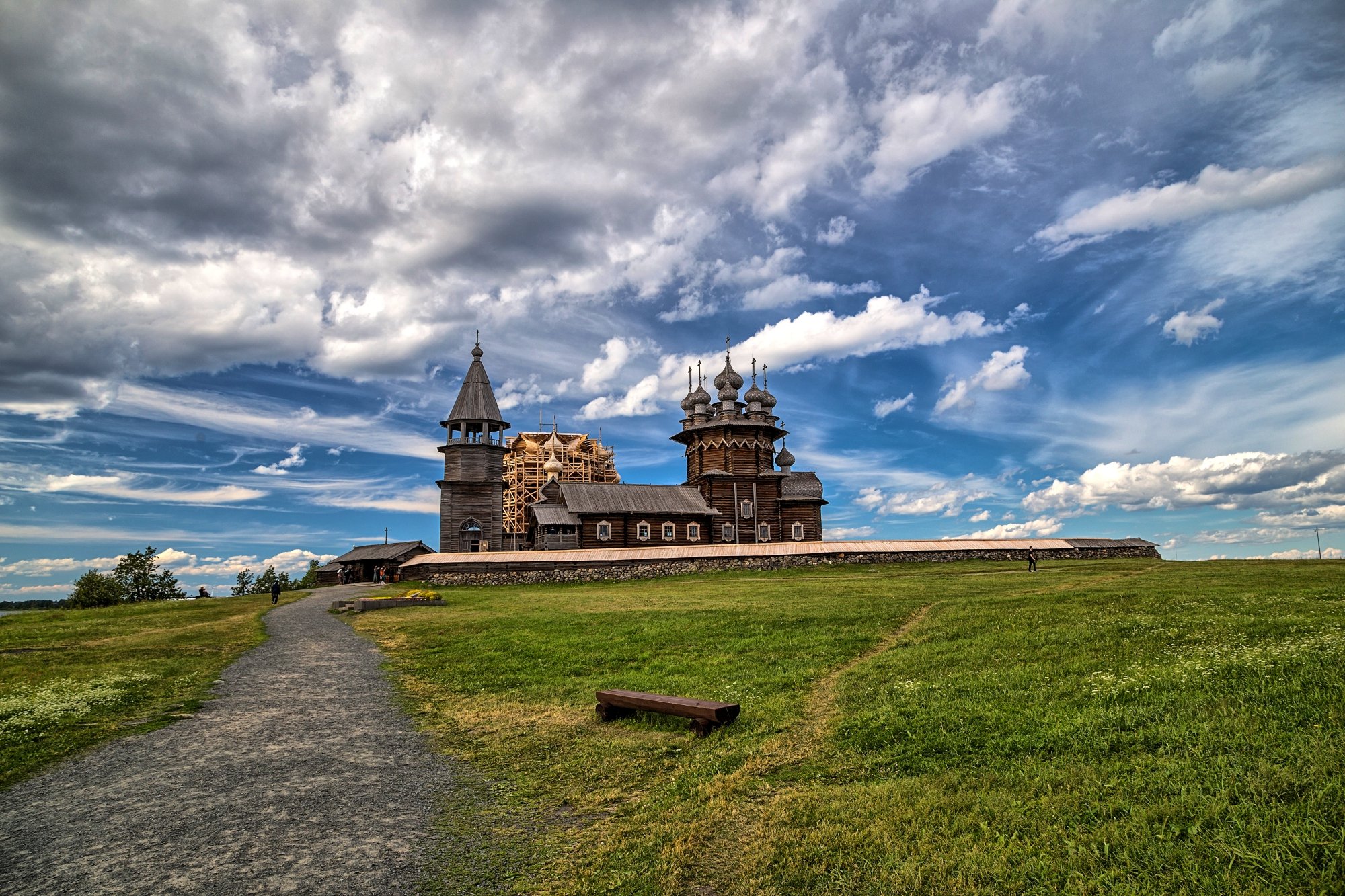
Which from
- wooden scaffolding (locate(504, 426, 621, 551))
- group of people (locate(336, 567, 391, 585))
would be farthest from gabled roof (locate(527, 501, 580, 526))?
wooden scaffolding (locate(504, 426, 621, 551))

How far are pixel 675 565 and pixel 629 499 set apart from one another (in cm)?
959

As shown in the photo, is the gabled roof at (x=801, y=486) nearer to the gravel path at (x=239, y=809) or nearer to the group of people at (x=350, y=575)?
the group of people at (x=350, y=575)

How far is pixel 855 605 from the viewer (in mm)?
19859

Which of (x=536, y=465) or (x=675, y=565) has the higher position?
(x=536, y=465)

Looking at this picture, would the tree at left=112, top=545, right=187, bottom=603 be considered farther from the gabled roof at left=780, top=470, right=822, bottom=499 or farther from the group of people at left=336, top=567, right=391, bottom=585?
the gabled roof at left=780, top=470, right=822, bottom=499

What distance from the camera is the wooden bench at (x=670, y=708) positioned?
9008 millimetres

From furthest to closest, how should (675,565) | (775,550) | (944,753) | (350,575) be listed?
1. (350,575)
2. (775,550)
3. (675,565)
4. (944,753)

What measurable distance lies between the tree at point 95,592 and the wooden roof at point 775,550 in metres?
17.7

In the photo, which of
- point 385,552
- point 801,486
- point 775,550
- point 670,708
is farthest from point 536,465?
point 670,708

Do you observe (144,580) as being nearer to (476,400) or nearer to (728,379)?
(476,400)

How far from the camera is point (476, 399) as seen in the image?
51.2 meters

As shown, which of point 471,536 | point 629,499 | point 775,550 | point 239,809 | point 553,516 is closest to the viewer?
point 239,809

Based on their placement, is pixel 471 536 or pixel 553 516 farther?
pixel 471 536

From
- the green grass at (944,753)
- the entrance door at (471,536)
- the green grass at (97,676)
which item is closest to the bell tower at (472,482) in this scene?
the entrance door at (471,536)
